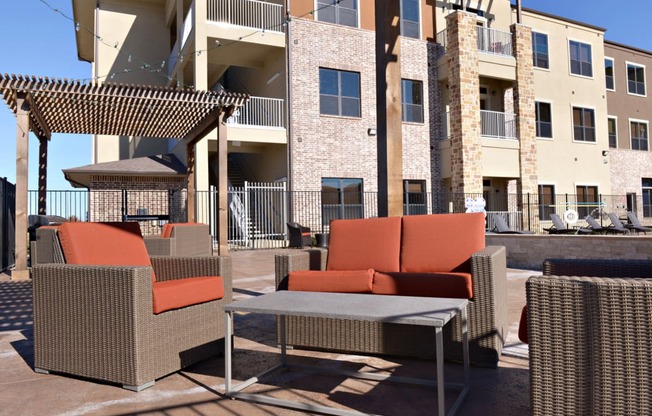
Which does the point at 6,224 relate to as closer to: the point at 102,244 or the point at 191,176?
the point at 191,176

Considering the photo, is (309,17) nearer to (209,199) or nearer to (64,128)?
(209,199)

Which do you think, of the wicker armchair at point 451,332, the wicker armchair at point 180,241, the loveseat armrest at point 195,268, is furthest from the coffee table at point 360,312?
the wicker armchair at point 180,241

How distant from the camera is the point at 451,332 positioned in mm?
3289

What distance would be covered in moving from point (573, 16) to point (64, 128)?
20.2 metres

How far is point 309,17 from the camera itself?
16.3 meters

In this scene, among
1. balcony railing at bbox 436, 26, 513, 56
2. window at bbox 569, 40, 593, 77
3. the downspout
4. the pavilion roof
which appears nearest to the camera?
the pavilion roof

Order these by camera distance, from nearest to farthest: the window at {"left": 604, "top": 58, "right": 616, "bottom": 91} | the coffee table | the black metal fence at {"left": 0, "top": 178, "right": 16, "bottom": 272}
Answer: the coffee table → the black metal fence at {"left": 0, "top": 178, "right": 16, "bottom": 272} → the window at {"left": 604, "top": 58, "right": 616, "bottom": 91}

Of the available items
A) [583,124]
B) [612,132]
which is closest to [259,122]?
[583,124]

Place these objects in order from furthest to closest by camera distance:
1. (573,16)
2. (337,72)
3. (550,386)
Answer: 1. (573,16)
2. (337,72)
3. (550,386)

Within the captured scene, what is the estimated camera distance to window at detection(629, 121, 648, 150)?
24.2m

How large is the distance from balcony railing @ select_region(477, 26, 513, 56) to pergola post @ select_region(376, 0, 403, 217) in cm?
1488

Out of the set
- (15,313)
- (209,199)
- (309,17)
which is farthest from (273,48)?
(15,313)

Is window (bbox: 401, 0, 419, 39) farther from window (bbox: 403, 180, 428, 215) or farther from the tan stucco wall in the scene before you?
window (bbox: 403, 180, 428, 215)

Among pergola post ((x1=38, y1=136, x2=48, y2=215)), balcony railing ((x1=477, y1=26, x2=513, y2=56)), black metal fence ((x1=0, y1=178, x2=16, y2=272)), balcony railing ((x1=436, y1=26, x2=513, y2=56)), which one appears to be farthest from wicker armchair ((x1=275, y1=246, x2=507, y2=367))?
balcony railing ((x1=477, y1=26, x2=513, y2=56))
